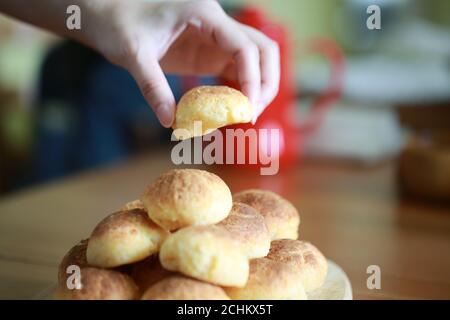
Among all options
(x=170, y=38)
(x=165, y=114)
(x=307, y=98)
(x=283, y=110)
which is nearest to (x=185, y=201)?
(x=165, y=114)

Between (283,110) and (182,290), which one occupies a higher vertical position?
Result: (283,110)

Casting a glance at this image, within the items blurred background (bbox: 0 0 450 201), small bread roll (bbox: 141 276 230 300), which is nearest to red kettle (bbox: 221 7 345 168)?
blurred background (bbox: 0 0 450 201)

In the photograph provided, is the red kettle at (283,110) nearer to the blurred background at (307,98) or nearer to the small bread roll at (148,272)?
the blurred background at (307,98)

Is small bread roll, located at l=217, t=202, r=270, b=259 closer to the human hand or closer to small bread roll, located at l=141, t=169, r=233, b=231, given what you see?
small bread roll, located at l=141, t=169, r=233, b=231

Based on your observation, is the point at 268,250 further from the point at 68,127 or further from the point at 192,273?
the point at 68,127

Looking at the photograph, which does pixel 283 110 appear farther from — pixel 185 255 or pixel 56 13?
pixel 185 255

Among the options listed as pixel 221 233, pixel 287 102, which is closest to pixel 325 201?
pixel 287 102
